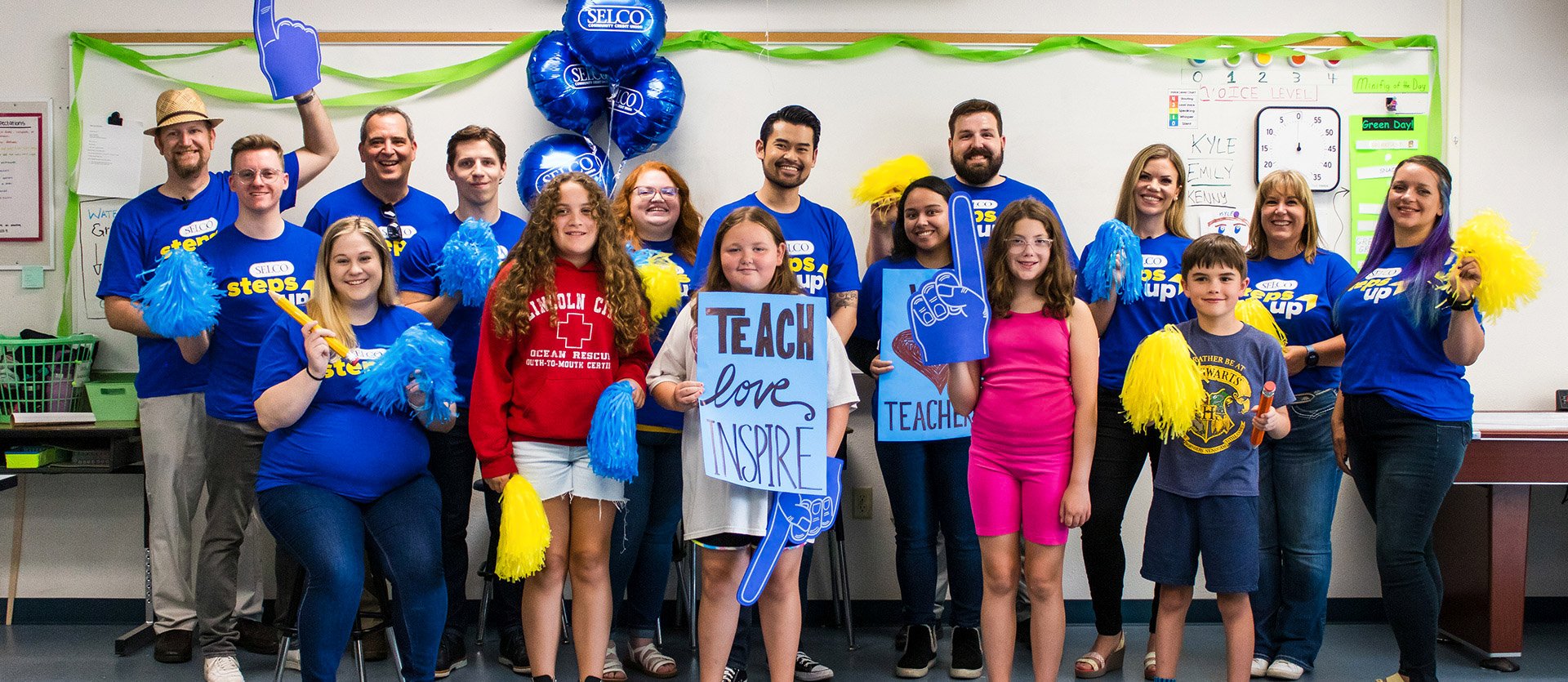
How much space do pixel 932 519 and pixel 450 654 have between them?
1606 millimetres

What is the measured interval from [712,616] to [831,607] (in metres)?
1.48

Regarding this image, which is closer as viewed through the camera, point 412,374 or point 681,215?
point 412,374

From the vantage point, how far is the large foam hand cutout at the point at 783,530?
8.73 ft

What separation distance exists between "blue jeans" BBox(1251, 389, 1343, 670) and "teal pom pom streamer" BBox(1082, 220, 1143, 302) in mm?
621

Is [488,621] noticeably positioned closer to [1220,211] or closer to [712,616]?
[712,616]

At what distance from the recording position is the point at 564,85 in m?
3.76

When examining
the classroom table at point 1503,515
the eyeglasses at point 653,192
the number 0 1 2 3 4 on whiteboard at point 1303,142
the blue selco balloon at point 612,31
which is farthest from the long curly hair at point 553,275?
the classroom table at point 1503,515

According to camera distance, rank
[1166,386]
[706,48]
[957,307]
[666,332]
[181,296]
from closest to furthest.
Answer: [957,307]
[1166,386]
[181,296]
[666,332]
[706,48]

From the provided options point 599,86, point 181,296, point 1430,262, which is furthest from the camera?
point 599,86

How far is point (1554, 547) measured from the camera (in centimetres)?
420

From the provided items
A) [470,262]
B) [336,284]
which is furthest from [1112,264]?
[336,284]

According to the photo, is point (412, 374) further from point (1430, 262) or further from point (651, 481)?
point (1430, 262)

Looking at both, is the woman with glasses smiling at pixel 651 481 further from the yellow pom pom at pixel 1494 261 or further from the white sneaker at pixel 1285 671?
the yellow pom pom at pixel 1494 261

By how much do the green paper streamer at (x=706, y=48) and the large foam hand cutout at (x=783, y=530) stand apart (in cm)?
205
